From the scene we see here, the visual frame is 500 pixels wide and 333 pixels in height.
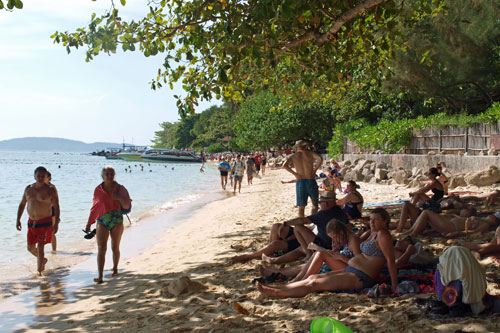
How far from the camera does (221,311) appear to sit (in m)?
4.54

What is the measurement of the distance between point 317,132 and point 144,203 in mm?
18436

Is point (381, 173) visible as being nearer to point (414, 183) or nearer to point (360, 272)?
point (414, 183)

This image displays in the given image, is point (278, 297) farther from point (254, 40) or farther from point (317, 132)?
point (317, 132)

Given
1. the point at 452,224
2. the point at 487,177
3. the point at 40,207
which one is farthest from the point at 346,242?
the point at 487,177

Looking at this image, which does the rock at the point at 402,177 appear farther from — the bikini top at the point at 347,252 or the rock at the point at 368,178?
the bikini top at the point at 347,252

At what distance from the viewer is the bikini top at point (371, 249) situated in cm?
461

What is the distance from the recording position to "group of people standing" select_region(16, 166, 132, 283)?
241 inches

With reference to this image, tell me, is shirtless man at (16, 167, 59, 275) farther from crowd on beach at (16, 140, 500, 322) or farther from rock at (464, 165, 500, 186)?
rock at (464, 165, 500, 186)

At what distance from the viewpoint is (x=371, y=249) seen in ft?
15.3

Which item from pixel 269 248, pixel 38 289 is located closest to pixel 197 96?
pixel 269 248

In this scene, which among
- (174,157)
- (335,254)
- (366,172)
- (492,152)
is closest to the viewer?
(335,254)

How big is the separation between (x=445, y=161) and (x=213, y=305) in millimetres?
12472

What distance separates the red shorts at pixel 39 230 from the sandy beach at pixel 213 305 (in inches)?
46.0

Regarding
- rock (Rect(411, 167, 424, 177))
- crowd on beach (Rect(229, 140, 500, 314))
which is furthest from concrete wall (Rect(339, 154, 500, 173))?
crowd on beach (Rect(229, 140, 500, 314))
